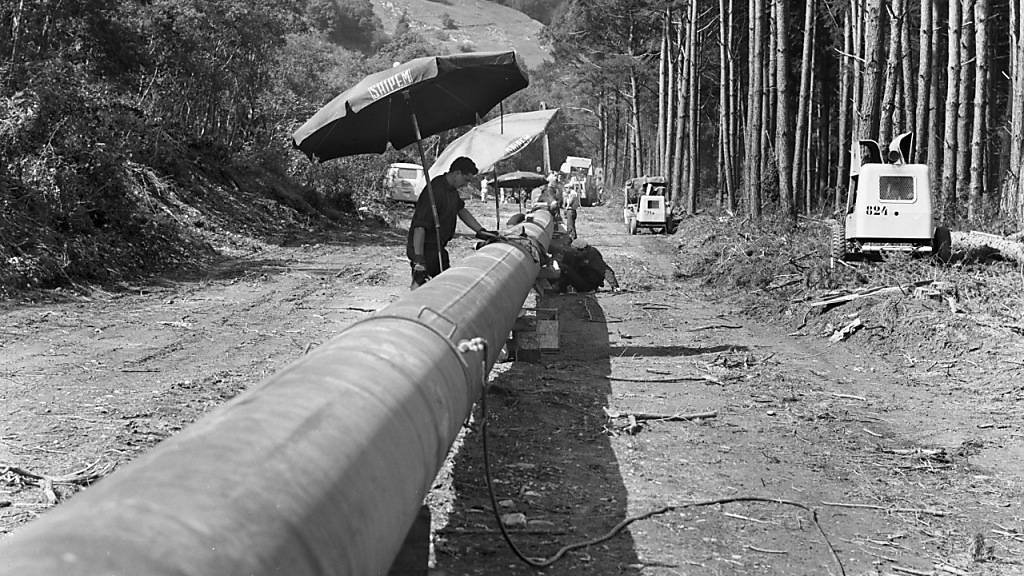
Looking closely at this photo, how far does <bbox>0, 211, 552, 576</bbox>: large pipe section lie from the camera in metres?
Result: 2.30

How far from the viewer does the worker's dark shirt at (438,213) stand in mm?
10508

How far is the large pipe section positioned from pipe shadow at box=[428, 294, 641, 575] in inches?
51.8

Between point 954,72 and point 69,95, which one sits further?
point 954,72

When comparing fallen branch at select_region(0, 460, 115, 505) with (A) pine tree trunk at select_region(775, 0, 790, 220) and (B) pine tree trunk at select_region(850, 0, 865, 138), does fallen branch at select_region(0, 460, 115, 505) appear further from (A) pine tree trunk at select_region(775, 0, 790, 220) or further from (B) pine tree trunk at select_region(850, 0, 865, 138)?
(B) pine tree trunk at select_region(850, 0, 865, 138)

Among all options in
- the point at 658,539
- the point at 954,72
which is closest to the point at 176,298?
the point at 658,539

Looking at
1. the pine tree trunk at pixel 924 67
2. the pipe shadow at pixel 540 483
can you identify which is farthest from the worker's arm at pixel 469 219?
the pine tree trunk at pixel 924 67

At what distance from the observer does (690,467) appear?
7.59m

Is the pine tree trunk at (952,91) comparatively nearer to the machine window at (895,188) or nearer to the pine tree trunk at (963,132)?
the pine tree trunk at (963,132)

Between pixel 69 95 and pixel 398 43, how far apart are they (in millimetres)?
138178

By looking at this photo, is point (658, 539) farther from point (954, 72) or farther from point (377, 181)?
point (377, 181)

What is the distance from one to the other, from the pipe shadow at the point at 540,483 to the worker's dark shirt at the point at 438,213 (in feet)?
4.52

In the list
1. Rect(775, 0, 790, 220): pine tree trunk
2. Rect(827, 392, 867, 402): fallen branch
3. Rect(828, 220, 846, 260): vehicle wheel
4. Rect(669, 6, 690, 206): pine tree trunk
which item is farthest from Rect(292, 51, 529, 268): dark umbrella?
Rect(669, 6, 690, 206): pine tree trunk

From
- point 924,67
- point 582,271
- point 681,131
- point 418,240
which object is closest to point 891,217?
point 582,271

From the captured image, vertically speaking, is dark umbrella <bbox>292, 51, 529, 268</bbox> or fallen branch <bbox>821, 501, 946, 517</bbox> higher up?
dark umbrella <bbox>292, 51, 529, 268</bbox>
